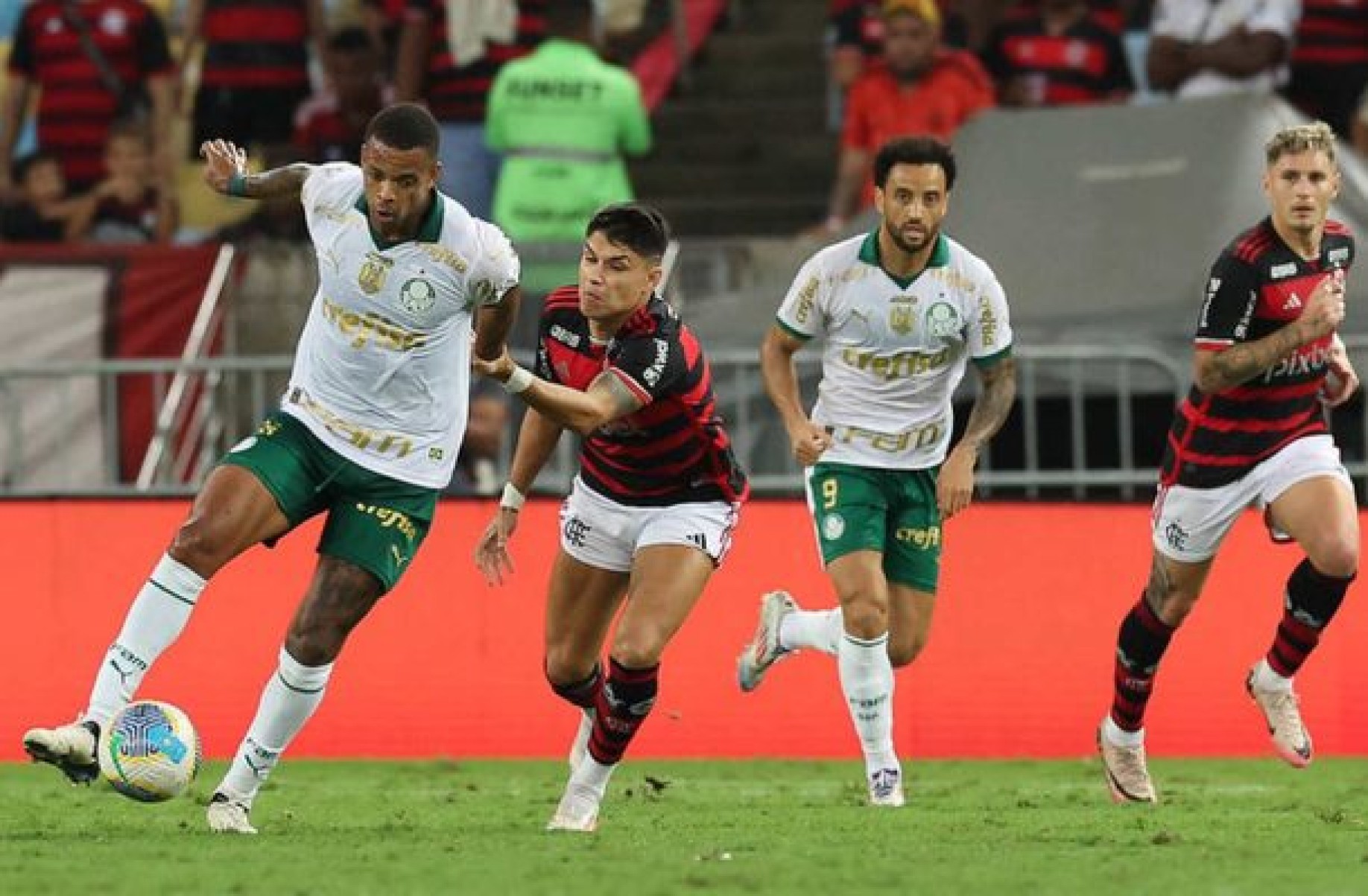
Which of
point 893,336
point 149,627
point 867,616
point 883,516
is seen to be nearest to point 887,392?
point 893,336

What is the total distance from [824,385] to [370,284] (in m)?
2.61

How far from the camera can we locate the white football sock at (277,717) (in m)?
11.7

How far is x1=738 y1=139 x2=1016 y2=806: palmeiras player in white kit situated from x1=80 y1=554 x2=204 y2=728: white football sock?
267 cm

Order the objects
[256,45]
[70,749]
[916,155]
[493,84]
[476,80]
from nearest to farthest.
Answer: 1. [70,749]
2. [916,155]
3. [493,84]
4. [476,80]
5. [256,45]

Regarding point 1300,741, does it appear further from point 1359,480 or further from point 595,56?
point 595,56

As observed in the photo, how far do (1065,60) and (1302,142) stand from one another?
25.3 feet

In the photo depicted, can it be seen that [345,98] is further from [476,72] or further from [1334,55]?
[1334,55]

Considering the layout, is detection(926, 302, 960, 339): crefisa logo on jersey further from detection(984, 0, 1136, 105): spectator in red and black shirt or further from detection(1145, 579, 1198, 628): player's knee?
detection(984, 0, 1136, 105): spectator in red and black shirt

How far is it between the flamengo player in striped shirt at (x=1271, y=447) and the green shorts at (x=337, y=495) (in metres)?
3.07

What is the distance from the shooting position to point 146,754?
11.1 meters

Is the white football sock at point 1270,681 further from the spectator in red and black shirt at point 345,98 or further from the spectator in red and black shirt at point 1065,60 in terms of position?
the spectator in red and black shirt at point 345,98

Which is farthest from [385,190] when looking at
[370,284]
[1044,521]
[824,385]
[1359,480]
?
[1359,480]

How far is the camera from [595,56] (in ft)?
63.8

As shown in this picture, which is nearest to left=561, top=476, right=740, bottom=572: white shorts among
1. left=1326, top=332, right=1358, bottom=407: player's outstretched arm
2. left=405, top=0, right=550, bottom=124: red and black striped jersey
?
left=1326, top=332, right=1358, bottom=407: player's outstretched arm
